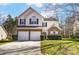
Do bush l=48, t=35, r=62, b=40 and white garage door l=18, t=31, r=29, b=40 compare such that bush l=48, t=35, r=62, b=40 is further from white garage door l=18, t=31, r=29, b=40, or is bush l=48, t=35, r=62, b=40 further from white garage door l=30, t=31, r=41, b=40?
white garage door l=18, t=31, r=29, b=40

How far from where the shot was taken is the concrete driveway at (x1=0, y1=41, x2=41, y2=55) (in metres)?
4.49

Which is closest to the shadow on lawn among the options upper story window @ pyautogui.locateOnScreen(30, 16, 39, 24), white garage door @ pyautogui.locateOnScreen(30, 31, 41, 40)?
white garage door @ pyautogui.locateOnScreen(30, 31, 41, 40)

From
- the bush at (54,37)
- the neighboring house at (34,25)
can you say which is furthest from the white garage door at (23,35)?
the bush at (54,37)

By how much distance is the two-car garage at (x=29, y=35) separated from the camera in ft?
14.9

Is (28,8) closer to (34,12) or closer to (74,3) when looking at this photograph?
(34,12)

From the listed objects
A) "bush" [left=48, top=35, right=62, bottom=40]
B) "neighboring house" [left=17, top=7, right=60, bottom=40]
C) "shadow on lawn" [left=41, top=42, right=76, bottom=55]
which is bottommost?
"shadow on lawn" [left=41, top=42, right=76, bottom=55]

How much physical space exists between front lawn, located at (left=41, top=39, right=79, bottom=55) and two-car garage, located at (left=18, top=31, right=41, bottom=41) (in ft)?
0.36

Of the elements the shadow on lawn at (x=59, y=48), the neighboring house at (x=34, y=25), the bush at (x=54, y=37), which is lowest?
the shadow on lawn at (x=59, y=48)

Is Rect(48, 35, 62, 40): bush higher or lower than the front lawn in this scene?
higher

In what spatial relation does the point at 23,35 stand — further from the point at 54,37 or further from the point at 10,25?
the point at 54,37

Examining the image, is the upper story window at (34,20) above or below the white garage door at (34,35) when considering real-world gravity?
above

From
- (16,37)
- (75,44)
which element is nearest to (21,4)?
(16,37)

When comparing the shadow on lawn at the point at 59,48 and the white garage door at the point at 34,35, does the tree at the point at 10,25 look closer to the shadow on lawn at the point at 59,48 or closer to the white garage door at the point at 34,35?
the white garage door at the point at 34,35
